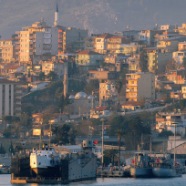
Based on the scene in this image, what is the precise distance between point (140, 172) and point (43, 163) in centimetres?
993

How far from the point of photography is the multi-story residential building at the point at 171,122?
6344 inches

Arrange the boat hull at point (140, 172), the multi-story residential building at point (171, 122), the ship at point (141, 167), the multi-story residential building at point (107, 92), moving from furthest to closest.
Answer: the multi-story residential building at point (107, 92)
the multi-story residential building at point (171, 122)
the ship at point (141, 167)
the boat hull at point (140, 172)

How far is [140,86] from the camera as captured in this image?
186500 millimetres

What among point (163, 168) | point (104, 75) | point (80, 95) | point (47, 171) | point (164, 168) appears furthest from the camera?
point (104, 75)

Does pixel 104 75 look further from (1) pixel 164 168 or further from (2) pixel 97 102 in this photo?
(1) pixel 164 168

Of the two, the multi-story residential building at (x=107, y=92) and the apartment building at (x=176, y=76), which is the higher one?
the apartment building at (x=176, y=76)

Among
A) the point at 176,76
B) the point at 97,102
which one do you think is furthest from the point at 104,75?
the point at 97,102

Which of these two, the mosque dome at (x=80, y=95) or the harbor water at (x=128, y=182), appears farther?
the mosque dome at (x=80, y=95)

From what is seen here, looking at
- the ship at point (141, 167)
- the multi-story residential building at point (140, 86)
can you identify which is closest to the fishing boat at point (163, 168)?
the ship at point (141, 167)

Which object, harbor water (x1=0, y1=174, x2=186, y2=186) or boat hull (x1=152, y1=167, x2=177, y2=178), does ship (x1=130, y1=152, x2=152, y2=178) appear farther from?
harbor water (x1=0, y1=174, x2=186, y2=186)

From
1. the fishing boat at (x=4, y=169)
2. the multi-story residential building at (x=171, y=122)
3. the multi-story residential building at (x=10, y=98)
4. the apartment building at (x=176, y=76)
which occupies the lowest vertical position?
the fishing boat at (x=4, y=169)

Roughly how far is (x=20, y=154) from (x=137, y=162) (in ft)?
33.2

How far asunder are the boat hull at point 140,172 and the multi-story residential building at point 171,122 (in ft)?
106

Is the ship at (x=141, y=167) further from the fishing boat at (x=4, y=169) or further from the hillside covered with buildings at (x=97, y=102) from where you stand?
the hillside covered with buildings at (x=97, y=102)
